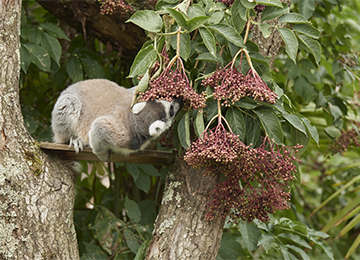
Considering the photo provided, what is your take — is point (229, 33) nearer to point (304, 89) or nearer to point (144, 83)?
point (144, 83)

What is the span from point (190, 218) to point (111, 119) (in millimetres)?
863

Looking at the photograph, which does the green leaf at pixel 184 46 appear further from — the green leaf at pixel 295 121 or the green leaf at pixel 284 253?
the green leaf at pixel 284 253

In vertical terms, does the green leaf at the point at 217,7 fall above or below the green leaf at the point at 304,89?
above

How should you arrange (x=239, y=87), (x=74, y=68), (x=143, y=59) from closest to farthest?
(x=239, y=87) → (x=143, y=59) → (x=74, y=68)

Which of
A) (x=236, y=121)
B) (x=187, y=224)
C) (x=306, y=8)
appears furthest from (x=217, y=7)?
(x=187, y=224)

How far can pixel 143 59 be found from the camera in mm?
1795

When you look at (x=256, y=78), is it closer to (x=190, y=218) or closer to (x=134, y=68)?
(x=134, y=68)

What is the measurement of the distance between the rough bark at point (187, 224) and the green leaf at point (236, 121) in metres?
0.47

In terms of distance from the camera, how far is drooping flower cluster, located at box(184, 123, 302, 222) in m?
1.64

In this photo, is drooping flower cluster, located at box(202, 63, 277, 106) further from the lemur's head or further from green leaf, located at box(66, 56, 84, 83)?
green leaf, located at box(66, 56, 84, 83)

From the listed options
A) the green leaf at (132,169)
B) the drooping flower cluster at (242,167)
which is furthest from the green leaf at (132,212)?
the drooping flower cluster at (242,167)

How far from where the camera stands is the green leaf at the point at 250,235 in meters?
2.37

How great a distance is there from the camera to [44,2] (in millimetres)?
3014

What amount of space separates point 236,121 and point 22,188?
1205 millimetres
